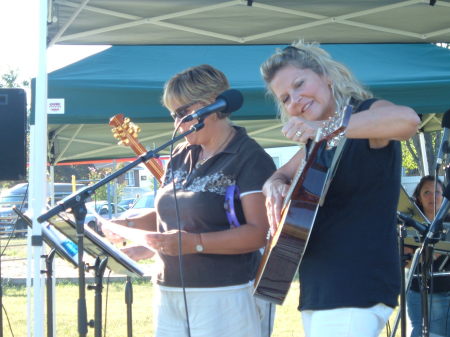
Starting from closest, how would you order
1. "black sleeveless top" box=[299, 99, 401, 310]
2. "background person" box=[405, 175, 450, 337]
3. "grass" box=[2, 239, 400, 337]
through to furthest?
"black sleeveless top" box=[299, 99, 401, 310], "background person" box=[405, 175, 450, 337], "grass" box=[2, 239, 400, 337]

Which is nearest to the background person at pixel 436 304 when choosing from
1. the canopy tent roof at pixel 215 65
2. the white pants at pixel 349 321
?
the canopy tent roof at pixel 215 65

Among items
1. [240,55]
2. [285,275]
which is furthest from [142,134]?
[285,275]

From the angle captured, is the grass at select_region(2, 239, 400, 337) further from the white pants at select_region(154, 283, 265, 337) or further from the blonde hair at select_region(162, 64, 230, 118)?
the blonde hair at select_region(162, 64, 230, 118)

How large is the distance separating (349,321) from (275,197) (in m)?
0.52

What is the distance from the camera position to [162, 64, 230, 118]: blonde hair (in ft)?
9.57

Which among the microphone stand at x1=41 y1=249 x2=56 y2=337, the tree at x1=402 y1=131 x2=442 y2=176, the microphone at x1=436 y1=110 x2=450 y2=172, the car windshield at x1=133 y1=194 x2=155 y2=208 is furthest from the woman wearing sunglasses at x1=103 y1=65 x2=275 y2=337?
the car windshield at x1=133 y1=194 x2=155 y2=208

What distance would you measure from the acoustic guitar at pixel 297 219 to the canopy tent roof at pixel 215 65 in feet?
8.57

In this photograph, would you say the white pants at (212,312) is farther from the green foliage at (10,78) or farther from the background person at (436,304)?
the green foliage at (10,78)

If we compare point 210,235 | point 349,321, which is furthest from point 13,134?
point 349,321

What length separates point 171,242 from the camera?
106 inches

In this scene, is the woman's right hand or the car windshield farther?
the car windshield

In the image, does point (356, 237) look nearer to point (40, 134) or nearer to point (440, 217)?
point (440, 217)

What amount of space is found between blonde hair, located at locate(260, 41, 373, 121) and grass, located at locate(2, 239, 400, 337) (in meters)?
4.21

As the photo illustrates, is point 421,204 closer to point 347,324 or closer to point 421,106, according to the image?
point 421,106
